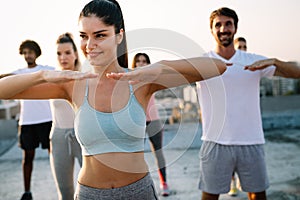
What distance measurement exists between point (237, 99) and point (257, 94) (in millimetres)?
169

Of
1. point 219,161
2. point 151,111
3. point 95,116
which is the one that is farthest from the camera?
point 151,111

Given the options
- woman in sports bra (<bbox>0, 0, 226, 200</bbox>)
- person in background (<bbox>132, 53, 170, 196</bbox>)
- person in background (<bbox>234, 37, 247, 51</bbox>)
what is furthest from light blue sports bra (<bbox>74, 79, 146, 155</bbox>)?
person in background (<bbox>234, 37, 247, 51</bbox>)

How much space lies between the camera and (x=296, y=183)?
4.13 m

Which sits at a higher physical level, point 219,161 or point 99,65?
point 99,65

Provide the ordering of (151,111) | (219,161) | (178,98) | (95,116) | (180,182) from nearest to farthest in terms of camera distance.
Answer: (95,116), (178,98), (219,161), (151,111), (180,182)

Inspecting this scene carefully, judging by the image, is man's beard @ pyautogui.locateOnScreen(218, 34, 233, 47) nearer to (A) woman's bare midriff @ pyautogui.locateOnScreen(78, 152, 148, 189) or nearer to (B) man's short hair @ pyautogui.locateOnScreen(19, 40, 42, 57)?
(A) woman's bare midriff @ pyautogui.locateOnScreen(78, 152, 148, 189)

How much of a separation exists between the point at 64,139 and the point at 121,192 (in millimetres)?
1437

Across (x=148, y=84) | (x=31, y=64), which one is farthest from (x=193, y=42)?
(x=31, y=64)

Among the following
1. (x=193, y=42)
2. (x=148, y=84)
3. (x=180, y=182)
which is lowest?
(x=180, y=182)

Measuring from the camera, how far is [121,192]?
1603 millimetres

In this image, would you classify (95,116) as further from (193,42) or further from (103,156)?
(193,42)

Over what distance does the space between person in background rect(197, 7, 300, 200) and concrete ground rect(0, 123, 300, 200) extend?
0.34 metres

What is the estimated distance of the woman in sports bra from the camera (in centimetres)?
157

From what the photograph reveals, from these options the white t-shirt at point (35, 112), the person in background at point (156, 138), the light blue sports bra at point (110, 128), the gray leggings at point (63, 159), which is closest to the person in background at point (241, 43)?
the person in background at point (156, 138)
